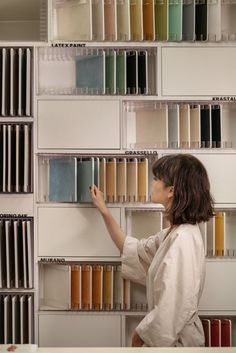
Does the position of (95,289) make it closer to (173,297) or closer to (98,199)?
(98,199)

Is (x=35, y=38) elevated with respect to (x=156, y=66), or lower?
elevated

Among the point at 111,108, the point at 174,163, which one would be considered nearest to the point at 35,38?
the point at 111,108

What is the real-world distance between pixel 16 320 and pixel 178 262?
1122 mm

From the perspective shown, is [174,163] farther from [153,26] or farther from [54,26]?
[54,26]

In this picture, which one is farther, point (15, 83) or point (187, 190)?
point (15, 83)

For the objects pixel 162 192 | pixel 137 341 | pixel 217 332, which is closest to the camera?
pixel 137 341

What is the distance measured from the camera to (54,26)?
3379 millimetres

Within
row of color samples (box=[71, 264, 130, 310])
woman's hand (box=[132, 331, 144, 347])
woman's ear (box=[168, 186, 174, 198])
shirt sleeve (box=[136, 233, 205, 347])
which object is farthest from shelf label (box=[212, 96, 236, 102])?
woman's hand (box=[132, 331, 144, 347])

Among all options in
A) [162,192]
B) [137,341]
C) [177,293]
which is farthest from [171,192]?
[137,341]

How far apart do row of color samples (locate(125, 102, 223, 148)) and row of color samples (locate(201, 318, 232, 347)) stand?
3.23 feet

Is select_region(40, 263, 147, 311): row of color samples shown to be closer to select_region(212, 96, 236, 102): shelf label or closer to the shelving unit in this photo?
the shelving unit

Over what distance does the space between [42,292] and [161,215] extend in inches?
31.8

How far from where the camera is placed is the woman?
2.65 m

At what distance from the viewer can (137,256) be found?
10.6 feet
